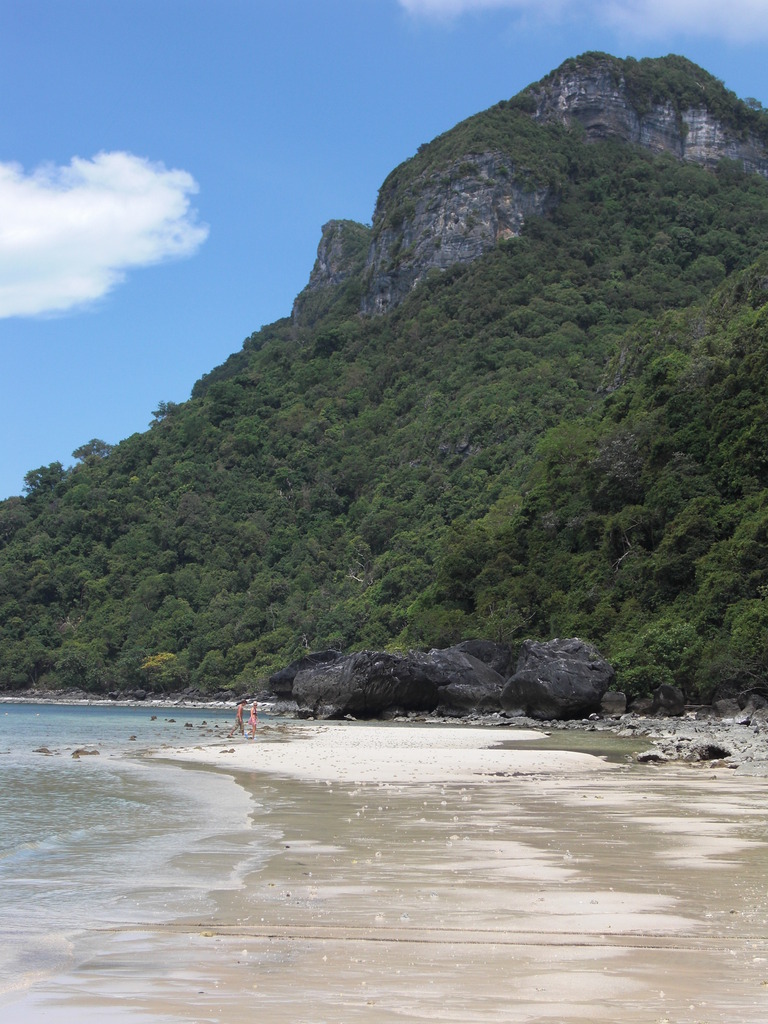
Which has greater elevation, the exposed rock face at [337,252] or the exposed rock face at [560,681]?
the exposed rock face at [337,252]

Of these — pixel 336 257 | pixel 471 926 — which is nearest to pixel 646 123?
pixel 336 257

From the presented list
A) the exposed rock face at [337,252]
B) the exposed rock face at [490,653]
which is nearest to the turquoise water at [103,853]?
the exposed rock face at [490,653]

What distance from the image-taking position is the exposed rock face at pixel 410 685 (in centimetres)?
4241

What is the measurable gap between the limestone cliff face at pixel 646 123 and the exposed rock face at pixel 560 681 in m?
122

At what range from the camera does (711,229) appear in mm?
121062

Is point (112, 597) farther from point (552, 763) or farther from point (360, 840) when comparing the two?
point (360, 840)

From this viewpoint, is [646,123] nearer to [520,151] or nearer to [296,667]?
[520,151]

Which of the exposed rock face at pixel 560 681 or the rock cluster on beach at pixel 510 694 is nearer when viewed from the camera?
the rock cluster on beach at pixel 510 694

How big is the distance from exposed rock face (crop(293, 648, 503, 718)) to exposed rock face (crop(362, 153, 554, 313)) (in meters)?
89.5

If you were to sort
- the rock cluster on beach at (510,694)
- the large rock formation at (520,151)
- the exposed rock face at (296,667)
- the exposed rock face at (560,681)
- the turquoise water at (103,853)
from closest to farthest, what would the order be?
the turquoise water at (103,853) → the rock cluster on beach at (510,694) → the exposed rock face at (560,681) → the exposed rock face at (296,667) → the large rock formation at (520,151)

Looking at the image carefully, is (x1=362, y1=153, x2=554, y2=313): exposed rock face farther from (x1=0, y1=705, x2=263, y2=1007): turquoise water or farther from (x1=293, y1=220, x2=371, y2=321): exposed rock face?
(x1=0, y1=705, x2=263, y2=1007): turquoise water

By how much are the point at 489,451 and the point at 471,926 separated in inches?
3257

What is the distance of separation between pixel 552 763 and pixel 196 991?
1372 centimetres

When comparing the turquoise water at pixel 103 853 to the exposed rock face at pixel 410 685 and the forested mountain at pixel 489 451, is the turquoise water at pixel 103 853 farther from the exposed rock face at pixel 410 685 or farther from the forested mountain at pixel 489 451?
the exposed rock face at pixel 410 685
